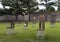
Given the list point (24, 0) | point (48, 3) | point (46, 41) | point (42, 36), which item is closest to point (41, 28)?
point (42, 36)

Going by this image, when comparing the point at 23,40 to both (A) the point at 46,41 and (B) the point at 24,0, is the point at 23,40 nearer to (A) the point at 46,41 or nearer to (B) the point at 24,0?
(A) the point at 46,41

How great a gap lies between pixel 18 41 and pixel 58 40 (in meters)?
2.10

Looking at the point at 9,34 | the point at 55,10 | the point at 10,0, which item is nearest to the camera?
the point at 9,34

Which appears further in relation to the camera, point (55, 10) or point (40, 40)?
point (55, 10)

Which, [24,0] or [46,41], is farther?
[24,0]

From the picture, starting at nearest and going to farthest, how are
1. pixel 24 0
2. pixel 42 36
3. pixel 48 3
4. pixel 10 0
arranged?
pixel 42 36 < pixel 10 0 < pixel 24 0 < pixel 48 3

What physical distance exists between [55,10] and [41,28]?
21.3 metres

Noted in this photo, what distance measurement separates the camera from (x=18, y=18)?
30.2 m

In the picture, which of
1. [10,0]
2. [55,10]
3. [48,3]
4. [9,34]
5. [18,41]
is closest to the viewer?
[18,41]

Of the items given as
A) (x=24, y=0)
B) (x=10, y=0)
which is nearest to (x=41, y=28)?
(x=10, y=0)

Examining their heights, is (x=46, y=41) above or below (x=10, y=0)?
below

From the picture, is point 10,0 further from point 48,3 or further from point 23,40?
point 48,3

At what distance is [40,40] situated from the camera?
10234 mm

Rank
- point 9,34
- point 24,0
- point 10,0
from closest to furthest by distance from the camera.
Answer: point 9,34
point 10,0
point 24,0
